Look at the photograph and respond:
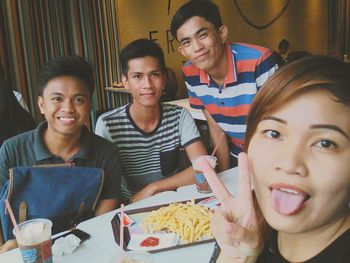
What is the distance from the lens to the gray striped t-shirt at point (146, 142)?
7.89ft

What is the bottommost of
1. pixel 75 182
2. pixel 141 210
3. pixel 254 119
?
pixel 141 210

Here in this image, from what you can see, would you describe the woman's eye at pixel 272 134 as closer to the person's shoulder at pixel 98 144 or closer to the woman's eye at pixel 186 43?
the person's shoulder at pixel 98 144

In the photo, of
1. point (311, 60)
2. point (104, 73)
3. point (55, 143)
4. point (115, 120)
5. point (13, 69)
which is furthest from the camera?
point (104, 73)

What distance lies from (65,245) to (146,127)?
1125 mm

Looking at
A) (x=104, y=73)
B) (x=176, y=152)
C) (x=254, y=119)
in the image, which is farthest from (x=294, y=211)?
(x=104, y=73)

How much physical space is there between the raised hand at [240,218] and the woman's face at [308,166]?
0.04 meters

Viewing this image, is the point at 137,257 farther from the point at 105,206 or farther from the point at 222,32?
the point at 222,32

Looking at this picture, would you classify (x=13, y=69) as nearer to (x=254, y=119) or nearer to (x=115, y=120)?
(x=115, y=120)

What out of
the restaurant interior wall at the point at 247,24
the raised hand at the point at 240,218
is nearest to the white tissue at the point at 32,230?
the raised hand at the point at 240,218

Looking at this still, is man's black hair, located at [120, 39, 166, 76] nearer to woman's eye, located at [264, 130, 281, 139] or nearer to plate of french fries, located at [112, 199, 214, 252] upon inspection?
plate of french fries, located at [112, 199, 214, 252]

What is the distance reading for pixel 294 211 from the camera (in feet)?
2.74

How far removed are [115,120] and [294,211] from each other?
1.73 m

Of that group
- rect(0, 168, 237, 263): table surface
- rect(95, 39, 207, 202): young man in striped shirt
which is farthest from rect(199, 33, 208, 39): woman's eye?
rect(0, 168, 237, 263): table surface

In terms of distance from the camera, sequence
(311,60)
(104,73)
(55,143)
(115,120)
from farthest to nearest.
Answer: (104,73)
(115,120)
(55,143)
(311,60)
